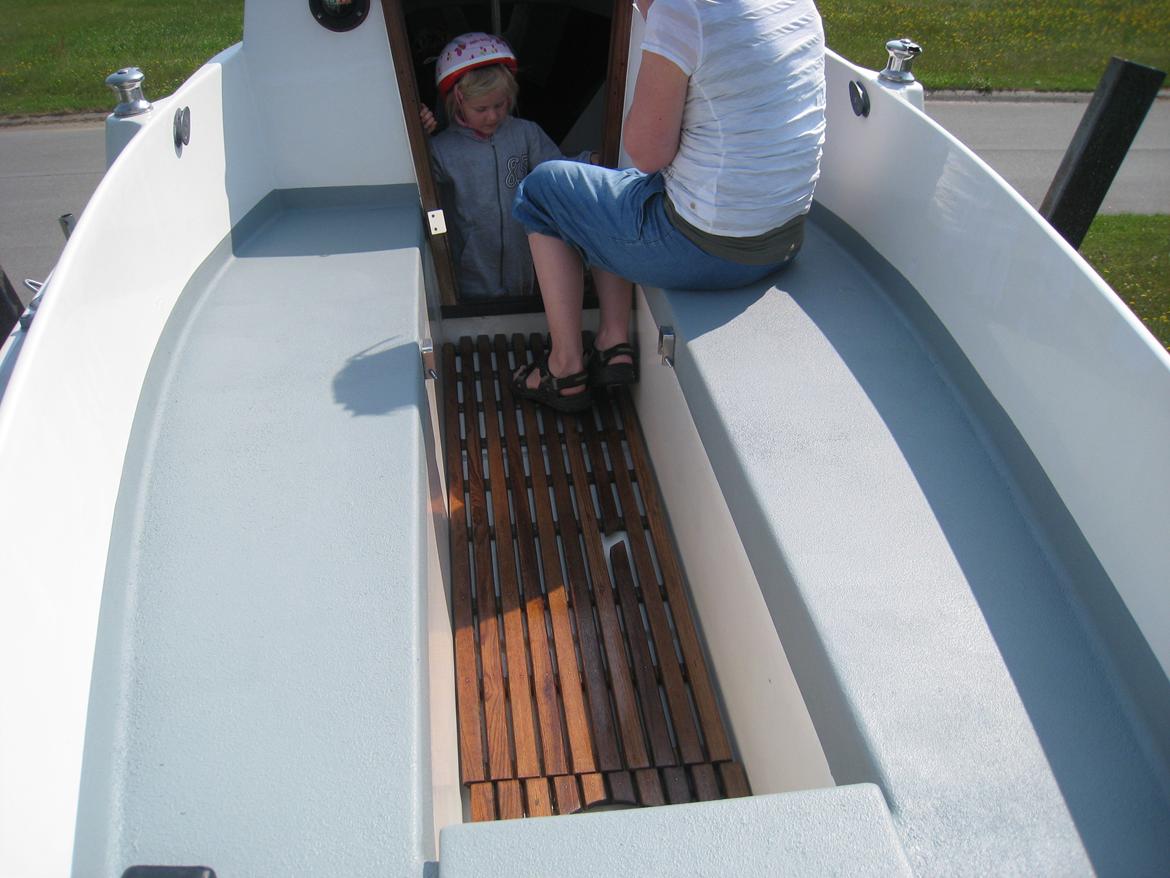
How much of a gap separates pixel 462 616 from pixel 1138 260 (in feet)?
14.5

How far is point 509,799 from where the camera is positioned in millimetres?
1536

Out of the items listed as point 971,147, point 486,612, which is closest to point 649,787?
point 486,612

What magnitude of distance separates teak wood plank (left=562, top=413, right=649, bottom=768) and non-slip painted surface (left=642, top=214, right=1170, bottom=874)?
1.50 feet

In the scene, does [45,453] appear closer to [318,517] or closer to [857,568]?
[318,517]

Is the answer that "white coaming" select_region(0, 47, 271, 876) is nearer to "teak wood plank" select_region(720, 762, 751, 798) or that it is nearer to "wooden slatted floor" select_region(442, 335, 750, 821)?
"wooden slatted floor" select_region(442, 335, 750, 821)

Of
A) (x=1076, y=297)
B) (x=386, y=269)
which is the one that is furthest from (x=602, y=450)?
(x=1076, y=297)

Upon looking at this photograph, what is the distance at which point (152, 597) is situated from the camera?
1.17 m

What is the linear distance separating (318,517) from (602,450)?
3.40 ft

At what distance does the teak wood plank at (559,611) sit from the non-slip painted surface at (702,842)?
0.69 meters

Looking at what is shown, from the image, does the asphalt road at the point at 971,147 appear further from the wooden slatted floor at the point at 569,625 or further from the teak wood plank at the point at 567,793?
the teak wood plank at the point at 567,793

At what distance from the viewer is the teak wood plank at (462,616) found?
1596 mm

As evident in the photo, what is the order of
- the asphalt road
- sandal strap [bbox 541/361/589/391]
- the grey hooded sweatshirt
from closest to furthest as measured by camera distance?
sandal strap [bbox 541/361/589/391] < the grey hooded sweatshirt < the asphalt road

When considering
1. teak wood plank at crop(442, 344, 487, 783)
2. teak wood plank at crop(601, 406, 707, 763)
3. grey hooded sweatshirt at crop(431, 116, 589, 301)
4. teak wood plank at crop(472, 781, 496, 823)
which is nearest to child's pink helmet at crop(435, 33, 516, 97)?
grey hooded sweatshirt at crop(431, 116, 589, 301)

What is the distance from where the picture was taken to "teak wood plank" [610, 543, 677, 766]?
160cm
